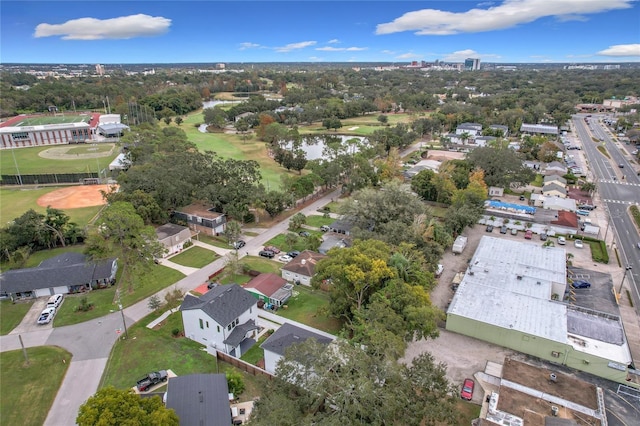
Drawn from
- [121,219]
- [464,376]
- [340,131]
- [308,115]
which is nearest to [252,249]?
[121,219]

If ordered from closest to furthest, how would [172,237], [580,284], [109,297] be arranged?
[109,297] → [580,284] → [172,237]

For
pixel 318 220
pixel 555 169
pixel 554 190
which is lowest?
pixel 318 220

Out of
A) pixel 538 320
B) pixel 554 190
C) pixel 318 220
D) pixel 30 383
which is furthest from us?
pixel 554 190

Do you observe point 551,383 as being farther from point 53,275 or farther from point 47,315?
point 53,275

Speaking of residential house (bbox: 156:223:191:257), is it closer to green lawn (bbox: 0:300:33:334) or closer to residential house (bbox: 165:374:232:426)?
green lawn (bbox: 0:300:33:334)

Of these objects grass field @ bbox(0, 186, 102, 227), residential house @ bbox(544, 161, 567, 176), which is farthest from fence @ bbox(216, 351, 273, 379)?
residential house @ bbox(544, 161, 567, 176)

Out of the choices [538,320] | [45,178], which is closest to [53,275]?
[45,178]
